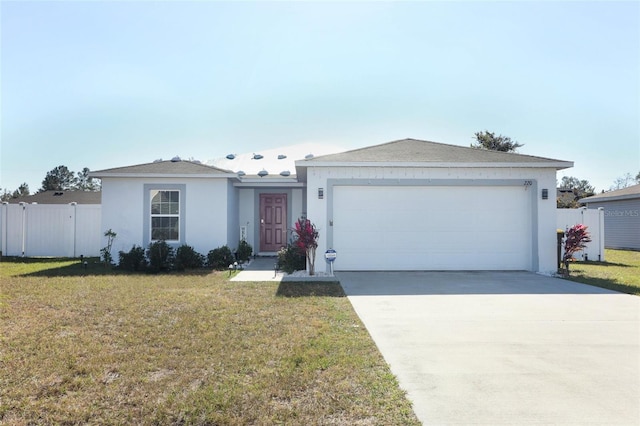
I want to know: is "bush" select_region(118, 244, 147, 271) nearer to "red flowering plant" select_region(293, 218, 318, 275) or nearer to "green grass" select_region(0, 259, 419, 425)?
"green grass" select_region(0, 259, 419, 425)

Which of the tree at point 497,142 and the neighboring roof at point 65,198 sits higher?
the tree at point 497,142

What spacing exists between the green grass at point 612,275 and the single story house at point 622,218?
7.07 m

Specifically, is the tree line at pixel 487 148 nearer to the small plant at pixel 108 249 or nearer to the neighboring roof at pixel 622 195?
the neighboring roof at pixel 622 195

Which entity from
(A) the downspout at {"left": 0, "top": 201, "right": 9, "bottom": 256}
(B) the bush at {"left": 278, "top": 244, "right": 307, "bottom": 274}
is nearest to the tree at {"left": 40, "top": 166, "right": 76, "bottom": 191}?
(A) the downspout at {"left": 0, "top": 201, "right": 9, "bottom": 256}

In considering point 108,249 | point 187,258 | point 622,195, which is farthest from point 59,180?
point 622,195

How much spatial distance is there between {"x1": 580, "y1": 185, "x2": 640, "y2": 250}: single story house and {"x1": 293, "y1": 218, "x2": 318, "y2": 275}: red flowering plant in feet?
53.2

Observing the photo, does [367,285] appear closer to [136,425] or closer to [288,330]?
[288,330]

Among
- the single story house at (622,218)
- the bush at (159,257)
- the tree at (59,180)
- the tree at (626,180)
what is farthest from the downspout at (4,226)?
the tree at (626,180)

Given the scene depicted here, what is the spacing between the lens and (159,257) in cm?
1041

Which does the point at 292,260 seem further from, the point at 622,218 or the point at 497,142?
the point at 497,142

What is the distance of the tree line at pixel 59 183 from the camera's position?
4642 cm

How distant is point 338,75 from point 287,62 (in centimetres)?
175

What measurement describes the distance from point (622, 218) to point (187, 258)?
69.7ft

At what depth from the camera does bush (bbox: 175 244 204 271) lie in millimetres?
10709
